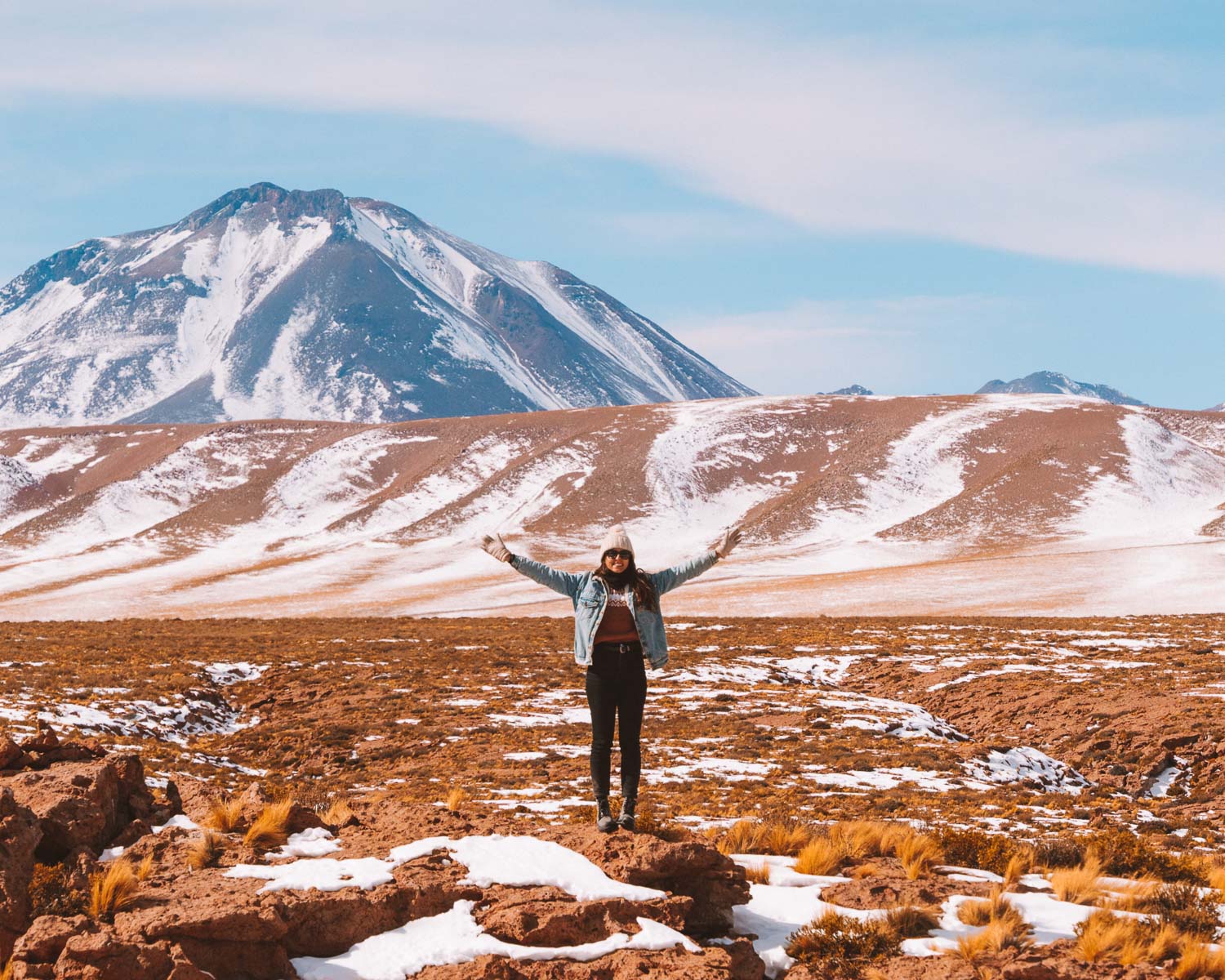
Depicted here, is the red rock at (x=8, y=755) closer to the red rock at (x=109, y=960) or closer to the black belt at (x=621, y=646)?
the red rock at (x=109, y=960)

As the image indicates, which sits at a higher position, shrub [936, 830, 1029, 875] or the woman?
the woman

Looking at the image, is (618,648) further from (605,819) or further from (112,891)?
(112,891)

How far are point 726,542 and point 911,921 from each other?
12.4 feet

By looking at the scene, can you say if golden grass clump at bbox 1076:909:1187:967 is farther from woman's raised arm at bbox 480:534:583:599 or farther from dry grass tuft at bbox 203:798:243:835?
dry grass tuft at bbox 203:798:243:835

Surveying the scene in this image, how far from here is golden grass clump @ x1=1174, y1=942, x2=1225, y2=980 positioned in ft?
24.6

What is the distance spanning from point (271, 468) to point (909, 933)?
141245 mm

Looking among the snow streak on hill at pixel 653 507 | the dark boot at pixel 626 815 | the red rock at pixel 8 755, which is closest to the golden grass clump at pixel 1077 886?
the dark boot at pixel 626 815

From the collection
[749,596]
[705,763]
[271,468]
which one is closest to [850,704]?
[705,763]

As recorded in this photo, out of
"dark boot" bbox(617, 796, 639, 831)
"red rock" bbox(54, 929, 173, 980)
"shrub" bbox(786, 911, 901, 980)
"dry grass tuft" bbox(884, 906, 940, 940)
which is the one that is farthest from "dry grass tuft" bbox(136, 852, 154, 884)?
"dry grass tuft" bbox(884, 906, 940, 940)

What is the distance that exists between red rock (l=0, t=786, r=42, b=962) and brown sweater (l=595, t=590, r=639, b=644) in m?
4.55

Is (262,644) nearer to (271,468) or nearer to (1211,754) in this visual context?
(1211,754)

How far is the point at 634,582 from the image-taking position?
31.8ft

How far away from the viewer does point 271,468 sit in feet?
464

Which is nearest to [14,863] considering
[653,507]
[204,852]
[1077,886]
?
[204,852]
